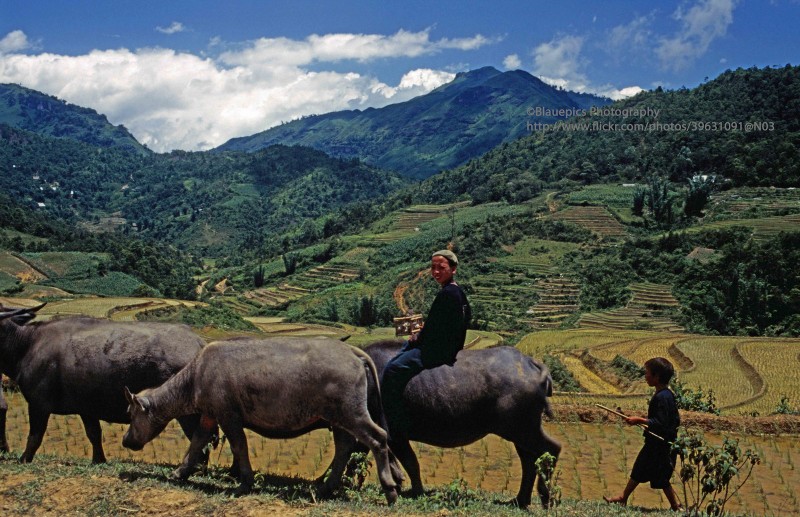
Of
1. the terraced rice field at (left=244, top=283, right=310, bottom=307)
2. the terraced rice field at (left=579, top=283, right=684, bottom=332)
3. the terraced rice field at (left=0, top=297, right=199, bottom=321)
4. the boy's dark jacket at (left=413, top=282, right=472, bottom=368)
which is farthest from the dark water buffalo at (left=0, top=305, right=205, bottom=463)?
the terraced rice field at (left=244, top=283, right=310, bottom=307)

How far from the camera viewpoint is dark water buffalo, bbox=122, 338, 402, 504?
24.5 feet

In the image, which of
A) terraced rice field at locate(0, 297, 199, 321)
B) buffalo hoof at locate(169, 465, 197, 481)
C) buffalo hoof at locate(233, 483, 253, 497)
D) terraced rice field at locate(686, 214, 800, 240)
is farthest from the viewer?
terraced rice field at locate(686, 214, 800, 240)

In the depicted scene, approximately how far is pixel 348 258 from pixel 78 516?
86.7m

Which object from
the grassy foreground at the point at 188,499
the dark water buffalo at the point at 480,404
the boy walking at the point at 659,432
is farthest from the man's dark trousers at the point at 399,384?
the boy walking at the point at 659,432

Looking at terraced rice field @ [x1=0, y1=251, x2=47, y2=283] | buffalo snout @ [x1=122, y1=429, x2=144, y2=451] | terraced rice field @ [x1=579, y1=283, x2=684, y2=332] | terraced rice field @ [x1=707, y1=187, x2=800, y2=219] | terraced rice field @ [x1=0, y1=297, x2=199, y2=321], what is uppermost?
terraced rice field @ [x1=707, y1=187, x2=800, y2=219]

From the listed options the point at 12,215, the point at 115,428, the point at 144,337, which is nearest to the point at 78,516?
the point at 144,337

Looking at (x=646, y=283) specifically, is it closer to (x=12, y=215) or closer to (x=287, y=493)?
(x=287, y=493)

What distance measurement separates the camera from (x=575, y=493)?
10.5 meters

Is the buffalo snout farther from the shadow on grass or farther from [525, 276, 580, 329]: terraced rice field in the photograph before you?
[525, 276, 580, 329]: terraced rice field

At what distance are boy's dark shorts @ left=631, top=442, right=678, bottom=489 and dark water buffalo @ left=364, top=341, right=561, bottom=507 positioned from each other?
1.23 m

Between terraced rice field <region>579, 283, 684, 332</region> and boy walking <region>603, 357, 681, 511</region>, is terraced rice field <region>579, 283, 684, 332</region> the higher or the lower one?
the lower one

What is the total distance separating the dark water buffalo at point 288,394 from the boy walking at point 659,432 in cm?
314

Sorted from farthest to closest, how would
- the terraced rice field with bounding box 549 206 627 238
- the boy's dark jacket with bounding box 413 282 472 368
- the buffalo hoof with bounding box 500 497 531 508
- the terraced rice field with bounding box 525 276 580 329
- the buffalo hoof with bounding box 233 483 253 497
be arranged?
the terraced rice field with bounding box 549 206 627 238, the terraced rice field with bounding box 525 276 580 329, the buffalo hoof with bounding box 500 497 531 508, the boy's dark jacket with bounding box 413 282 472 368, the buffalo hoof with bounding box 233 483 253 497

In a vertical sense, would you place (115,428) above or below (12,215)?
below
